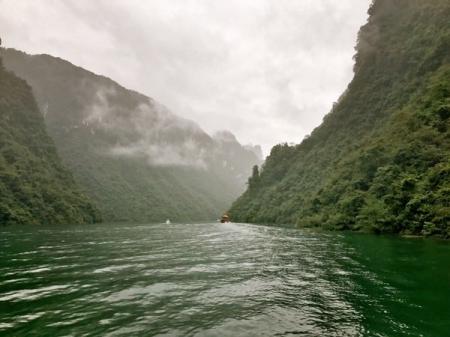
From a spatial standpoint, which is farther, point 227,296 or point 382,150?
point 382,150

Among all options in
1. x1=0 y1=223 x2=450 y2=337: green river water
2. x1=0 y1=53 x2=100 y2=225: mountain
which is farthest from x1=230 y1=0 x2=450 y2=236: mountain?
x1=0 y1=53 x2=100 y2=225: mountain

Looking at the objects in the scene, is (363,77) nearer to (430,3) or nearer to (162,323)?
(430,3)

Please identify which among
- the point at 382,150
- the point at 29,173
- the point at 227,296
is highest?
the point at 382,150

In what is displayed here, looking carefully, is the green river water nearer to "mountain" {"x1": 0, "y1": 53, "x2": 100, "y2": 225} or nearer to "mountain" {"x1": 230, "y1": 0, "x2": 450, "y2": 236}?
"mountain" {"x1": 230, "y1": 0, "x2": 450, "y2": 236}

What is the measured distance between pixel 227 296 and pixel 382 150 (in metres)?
61.5

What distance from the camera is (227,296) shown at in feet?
49.6

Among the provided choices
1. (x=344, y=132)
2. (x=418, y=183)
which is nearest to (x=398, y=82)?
(x=344, y=132)

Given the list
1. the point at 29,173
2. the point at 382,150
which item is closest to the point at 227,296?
the point at 382,150

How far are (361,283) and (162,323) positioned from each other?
1074 centimetres

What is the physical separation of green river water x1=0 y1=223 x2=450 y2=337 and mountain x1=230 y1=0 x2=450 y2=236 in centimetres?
2547

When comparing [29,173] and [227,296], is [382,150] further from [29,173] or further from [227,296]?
[29,173]

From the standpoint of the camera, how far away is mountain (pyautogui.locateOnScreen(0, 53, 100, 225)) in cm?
10681

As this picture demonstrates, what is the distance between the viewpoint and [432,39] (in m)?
94.1

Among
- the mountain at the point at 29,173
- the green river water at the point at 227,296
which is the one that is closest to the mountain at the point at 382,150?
the green river water at the point at 227,296
